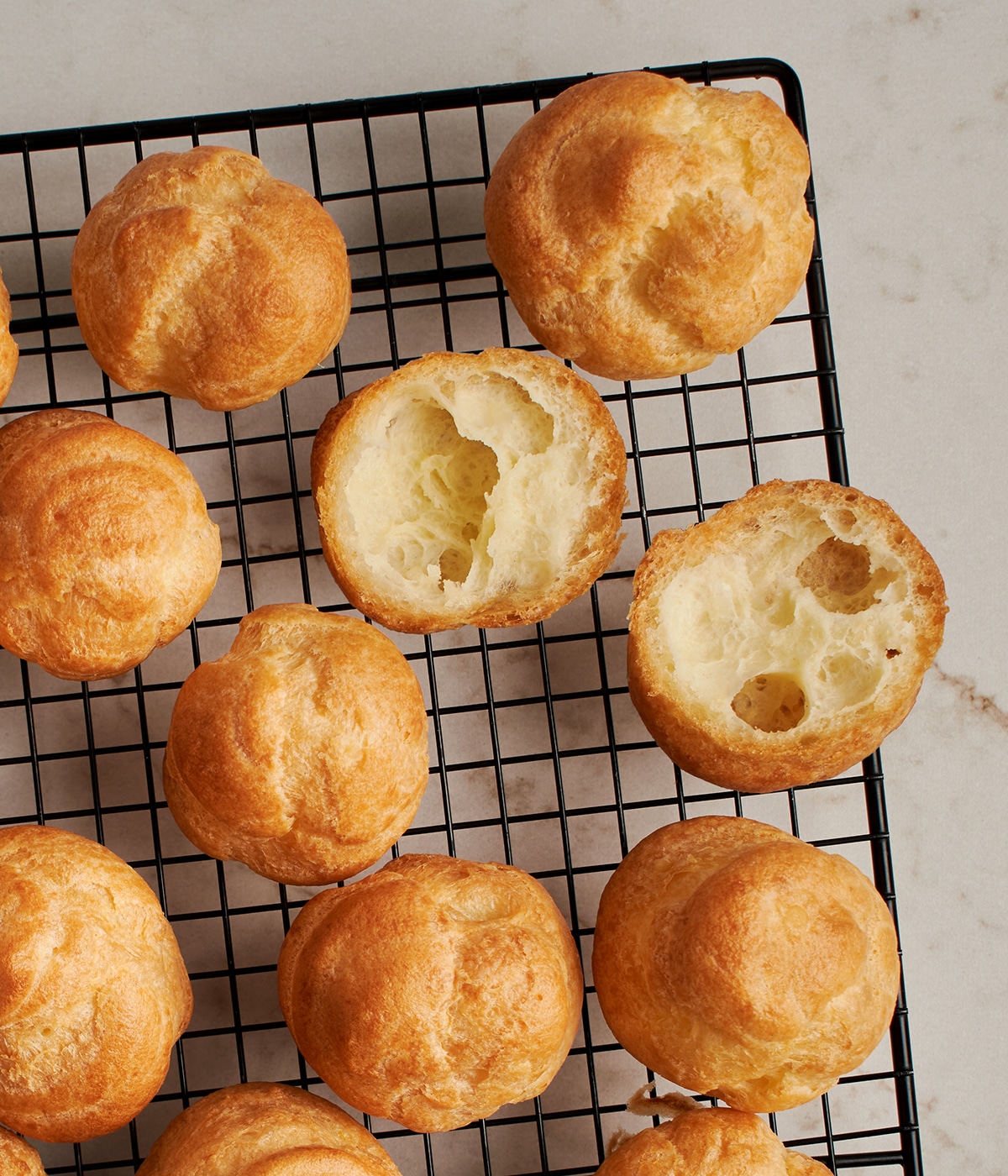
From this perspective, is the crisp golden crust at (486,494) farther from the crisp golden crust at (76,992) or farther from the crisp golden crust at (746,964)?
the crisp golden crust at (76,992)

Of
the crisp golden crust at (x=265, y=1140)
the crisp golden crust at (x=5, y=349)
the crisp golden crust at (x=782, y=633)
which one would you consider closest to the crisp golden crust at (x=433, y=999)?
the crisp golden crust at (x=265, y=1140)

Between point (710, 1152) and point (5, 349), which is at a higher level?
point (5, 349)

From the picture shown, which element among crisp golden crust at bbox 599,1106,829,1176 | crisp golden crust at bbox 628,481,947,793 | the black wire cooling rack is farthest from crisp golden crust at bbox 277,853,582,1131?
crisp golden crust at bbox 628,481,947,793

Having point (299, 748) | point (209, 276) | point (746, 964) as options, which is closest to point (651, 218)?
point (209, 276)

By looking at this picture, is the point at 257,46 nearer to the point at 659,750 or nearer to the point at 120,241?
the point at 120,241

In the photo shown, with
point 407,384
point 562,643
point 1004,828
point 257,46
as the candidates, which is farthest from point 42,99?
point 1004,828

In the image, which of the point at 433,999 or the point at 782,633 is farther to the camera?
the point at 782,633

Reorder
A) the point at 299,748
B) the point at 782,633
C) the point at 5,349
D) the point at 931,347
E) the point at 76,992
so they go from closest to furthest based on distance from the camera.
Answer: the point at 76,992
the point at 299,748
the point at 5,349
the point at 782,633
the point at 931,347

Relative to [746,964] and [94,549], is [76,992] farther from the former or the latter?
[746,964]
